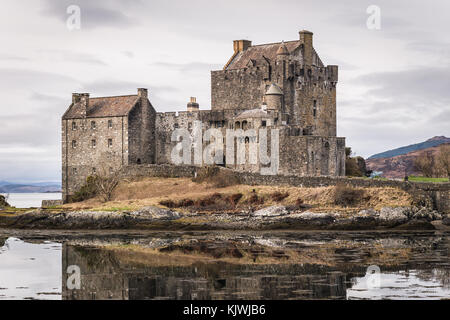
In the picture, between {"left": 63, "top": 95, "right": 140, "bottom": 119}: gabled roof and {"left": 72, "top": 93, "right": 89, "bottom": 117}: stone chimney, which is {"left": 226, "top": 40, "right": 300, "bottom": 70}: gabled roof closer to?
{"left": 63, "top": 95, "right": 140, "bottom": 119}: gabled roof

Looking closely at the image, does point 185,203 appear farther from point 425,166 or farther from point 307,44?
point 425,166

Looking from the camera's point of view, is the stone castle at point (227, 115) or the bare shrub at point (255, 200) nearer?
the bare shrub at point (255, 200)

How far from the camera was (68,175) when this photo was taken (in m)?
65.8

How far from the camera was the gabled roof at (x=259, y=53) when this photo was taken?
65.8 meters

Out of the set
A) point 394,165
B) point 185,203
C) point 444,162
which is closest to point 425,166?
point 444,162

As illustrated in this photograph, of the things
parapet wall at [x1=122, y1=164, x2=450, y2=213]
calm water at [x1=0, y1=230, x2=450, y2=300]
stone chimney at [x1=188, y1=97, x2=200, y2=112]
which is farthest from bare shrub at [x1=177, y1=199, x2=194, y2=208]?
stone chimney at [x1=188, y1=97, x2=200, y2=112]

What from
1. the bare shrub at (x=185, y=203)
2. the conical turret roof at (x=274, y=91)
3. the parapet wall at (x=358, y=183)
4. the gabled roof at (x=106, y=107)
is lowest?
the bare shrub at (x=185, y=203)

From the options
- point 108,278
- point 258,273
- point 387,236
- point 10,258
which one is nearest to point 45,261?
point 10,258

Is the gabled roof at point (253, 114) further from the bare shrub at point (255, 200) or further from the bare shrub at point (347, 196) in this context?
the bare shrub at point (347, 196)

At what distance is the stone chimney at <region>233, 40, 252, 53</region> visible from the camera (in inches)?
2783

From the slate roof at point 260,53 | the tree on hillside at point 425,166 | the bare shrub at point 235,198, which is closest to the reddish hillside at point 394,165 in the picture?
the tree on hillside at point 425,166

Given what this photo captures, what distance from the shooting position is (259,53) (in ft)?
223

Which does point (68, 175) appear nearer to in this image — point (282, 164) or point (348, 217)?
point (282, 164)

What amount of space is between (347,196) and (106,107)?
2508cm
